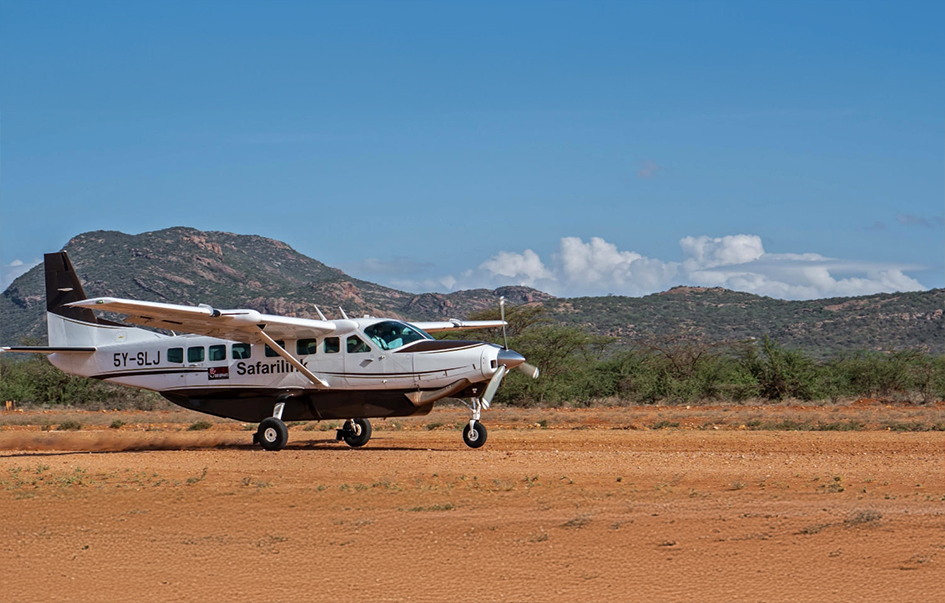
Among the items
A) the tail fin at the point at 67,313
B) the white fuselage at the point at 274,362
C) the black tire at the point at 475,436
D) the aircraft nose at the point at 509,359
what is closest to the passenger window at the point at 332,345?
the white fuselage at the point at 274,362

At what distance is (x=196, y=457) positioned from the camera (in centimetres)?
2002

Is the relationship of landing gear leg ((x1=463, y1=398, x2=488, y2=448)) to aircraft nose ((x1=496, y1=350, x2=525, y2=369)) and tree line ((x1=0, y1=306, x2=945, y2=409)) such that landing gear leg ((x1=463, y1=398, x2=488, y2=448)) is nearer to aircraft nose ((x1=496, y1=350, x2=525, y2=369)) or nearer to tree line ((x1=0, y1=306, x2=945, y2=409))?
aircraft nose ((x1=496, y1=350, x2=525, y2=369))

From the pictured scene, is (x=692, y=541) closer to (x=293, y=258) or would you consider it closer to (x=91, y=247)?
(x=91, y=247)

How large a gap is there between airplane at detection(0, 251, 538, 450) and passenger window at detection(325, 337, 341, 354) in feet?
0.07

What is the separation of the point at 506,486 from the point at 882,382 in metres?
32.3

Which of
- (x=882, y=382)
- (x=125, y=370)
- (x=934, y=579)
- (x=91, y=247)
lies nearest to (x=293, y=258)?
(x=91, y=247)

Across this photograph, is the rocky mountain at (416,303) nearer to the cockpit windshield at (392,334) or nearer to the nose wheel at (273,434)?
the cockpit windshield at (392,334)

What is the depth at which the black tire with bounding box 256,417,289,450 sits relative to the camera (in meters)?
20.8

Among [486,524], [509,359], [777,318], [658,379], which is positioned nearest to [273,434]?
[509,359]

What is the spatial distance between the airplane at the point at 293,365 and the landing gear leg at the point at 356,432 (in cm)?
2

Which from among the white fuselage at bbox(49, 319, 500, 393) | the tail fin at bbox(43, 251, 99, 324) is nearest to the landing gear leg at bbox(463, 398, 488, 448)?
the white fuselage at bbox(49, 319, 500, 393)

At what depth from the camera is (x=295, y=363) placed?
21000 mm

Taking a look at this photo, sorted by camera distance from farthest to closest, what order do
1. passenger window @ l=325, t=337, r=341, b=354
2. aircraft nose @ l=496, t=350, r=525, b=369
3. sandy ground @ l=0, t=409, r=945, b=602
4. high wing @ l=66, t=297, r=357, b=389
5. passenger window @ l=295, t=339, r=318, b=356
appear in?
passenger window @ l=295, t=339, r=318, b=356
passenger window @ l=325, t=337, r=341, b=354
aircraft nose @ l=496, t=350, r=525, b=369
high wing @ l=66, t=297, r=357, b=389
sandy ground @ l=0, t=409, r=945, b=602

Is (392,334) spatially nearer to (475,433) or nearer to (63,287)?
(475,433)
